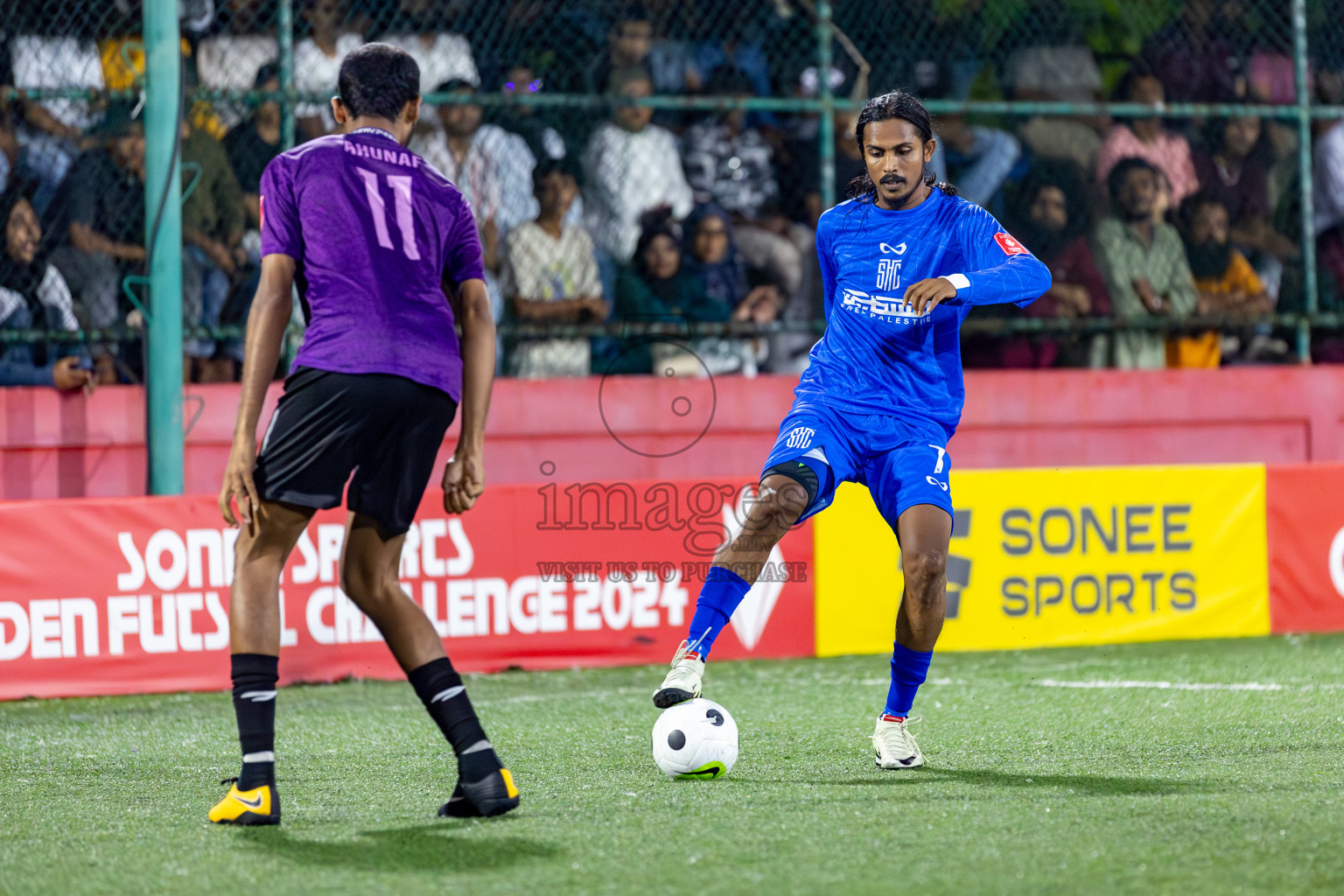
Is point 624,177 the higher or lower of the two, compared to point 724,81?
lower

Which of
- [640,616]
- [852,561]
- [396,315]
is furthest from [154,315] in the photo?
[396,315]

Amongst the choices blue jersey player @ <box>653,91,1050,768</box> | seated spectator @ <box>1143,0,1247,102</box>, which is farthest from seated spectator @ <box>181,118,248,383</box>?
seated spectator @ <box>1143,0,1247,102</box>

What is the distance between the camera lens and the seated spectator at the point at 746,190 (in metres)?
9.43

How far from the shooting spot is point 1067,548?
837cm

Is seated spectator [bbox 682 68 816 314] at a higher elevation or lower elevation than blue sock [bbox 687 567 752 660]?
higher

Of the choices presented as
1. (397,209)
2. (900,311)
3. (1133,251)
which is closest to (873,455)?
(900,311)

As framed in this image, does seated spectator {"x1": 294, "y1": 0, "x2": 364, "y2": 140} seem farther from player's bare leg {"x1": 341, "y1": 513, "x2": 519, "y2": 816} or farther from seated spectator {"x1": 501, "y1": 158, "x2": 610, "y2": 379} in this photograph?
player's bare leg {"x1": 341, "y1": 513, "x2": 519, "y2": 816}

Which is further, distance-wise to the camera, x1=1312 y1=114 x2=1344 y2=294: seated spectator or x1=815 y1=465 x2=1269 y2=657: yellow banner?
x1=1312 y1=114 x2=1344 y2=294: seated spectator

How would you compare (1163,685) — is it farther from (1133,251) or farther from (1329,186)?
(1329,186)

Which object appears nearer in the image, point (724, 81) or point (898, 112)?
point (898, 112)

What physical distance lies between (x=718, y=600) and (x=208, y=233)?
476 cm

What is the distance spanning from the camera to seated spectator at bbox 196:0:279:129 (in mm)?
8578

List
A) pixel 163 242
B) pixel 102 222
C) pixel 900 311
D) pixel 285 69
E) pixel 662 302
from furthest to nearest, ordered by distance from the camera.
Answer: pixel 662 302 → pixel 285 69 → pixel 102 222 → pixel 163 242 → pixel 900 311

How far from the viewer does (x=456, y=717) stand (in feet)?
13.1
